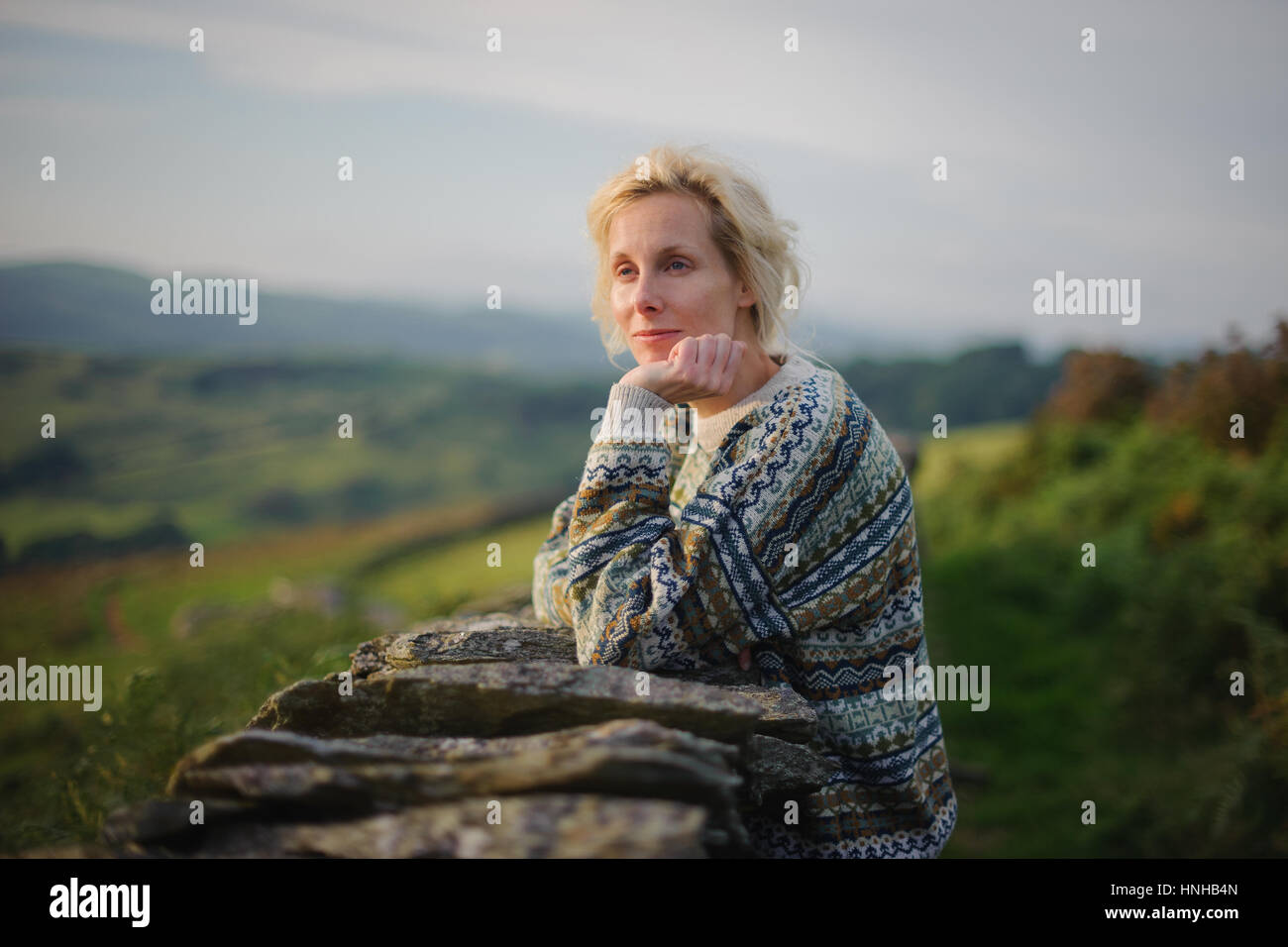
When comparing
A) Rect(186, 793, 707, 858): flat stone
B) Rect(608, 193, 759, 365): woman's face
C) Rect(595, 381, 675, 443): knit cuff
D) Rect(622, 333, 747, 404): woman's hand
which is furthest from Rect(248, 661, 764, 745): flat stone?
Rect(608, 193, 759, 365): woman's face

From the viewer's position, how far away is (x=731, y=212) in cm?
409

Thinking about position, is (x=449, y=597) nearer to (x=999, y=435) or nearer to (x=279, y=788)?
(x=279, y=788)

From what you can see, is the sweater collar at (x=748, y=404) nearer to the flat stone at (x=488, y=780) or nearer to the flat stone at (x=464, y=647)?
the flat stone at (x=464, y=647)

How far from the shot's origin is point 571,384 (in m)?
33.5

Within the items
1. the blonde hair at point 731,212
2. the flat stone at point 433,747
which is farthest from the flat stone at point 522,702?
the blonde hair at point 731,212

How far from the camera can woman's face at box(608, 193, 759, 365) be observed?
4094 millimetres

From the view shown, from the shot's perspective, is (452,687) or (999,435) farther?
(999,435)

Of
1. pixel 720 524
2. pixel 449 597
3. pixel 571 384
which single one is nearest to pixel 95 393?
pixel 571 384

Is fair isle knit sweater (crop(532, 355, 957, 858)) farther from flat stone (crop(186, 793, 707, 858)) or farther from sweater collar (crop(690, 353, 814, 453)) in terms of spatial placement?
flat stone (crop(186, 793, 707, 858))

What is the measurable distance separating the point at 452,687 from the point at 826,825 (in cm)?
157

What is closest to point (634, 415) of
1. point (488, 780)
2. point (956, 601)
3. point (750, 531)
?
point (750, 531)

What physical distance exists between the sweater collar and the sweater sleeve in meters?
0.17

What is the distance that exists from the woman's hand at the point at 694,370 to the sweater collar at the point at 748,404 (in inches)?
6.5

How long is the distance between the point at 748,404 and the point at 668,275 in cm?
69
